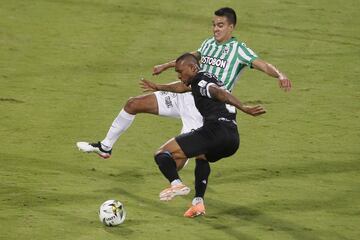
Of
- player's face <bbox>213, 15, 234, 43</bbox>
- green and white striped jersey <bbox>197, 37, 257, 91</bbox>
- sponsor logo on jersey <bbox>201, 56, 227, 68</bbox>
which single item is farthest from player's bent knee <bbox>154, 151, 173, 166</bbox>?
player's face <bbox>213, 15, 234, 43</bbox>

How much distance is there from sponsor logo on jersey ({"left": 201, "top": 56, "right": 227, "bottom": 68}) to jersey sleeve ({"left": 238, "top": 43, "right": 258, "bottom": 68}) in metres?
0.22

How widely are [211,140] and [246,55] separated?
4.57 feet

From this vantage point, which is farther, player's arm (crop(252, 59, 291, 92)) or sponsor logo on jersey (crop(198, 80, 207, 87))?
player's arm (crop(252, 59, 291, 92))

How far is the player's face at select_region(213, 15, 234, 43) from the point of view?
47.1 feet

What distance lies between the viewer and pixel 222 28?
47.3 ft

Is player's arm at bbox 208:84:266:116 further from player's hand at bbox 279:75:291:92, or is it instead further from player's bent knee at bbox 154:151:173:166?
player's bent knee at bbox 154:151:173:166

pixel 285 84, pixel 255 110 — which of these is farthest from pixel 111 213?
pixel 285 84

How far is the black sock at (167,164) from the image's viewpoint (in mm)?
13617

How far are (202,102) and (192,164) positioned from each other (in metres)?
3.11

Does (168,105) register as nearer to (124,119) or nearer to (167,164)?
(124,119)

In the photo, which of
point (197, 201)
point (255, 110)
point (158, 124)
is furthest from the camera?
point (158, 124)

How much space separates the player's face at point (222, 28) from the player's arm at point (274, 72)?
56 cm

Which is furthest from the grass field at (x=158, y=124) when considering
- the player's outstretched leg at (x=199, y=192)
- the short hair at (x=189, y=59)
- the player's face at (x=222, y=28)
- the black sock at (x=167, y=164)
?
the player's face at (x=222, y=28)

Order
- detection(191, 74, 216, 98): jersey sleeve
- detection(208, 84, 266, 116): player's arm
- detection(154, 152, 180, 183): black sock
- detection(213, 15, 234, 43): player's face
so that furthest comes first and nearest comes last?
detection(213, 15, 234, 43): player's face → detection(154, 152, 180, 183): black sock → detection(191, 74, 216, 98): jersey sleeve → detection(208, 84, 266, 116): player's arm
